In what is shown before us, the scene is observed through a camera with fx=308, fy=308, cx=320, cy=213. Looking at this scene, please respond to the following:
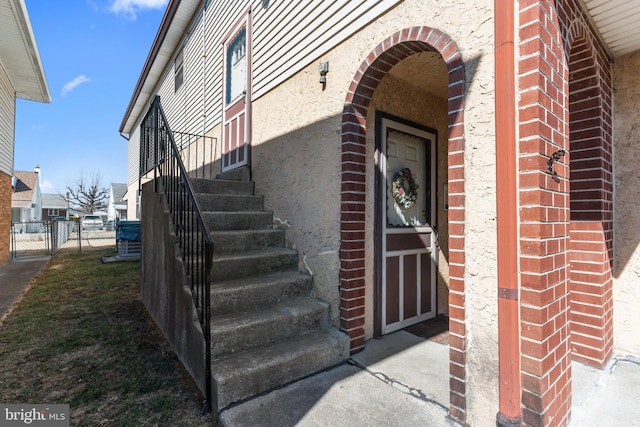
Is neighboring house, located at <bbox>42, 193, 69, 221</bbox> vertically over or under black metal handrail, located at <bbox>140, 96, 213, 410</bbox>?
over

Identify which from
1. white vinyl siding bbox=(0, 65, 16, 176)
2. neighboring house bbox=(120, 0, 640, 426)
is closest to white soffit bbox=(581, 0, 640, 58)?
neighboring house bbox=(120, 0, 640, 426)

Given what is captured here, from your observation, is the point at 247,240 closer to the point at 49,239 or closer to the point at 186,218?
the point at 186,218

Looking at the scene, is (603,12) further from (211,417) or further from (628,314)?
(211,417)

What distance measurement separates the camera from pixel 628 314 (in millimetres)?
2453

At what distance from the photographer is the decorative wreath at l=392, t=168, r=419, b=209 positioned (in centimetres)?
318

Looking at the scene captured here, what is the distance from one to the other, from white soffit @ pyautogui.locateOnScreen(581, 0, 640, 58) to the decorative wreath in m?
1.75

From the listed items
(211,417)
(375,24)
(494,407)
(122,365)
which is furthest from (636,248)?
(122,365)

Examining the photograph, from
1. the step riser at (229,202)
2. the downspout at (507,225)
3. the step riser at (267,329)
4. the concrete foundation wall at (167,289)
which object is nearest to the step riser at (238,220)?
the step riser at (229,202)

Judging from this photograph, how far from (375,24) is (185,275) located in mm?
2517

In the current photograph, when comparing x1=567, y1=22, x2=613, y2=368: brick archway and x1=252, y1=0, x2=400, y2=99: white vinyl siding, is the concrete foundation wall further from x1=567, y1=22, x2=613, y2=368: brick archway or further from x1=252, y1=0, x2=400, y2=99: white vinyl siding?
x1=567, y1=22, x2=613, y2=368: brick archway

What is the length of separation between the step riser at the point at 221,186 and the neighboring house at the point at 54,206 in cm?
4647

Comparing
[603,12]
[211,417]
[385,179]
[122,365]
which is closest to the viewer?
[211,417]

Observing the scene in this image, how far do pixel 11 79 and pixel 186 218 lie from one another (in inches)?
380

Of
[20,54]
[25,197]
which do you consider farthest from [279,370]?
[25,197]
